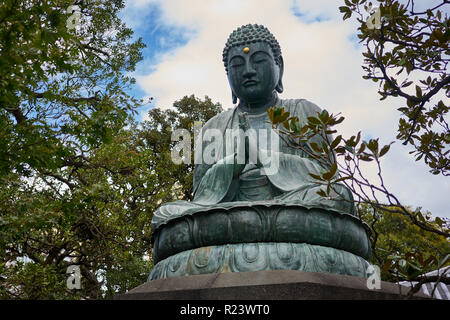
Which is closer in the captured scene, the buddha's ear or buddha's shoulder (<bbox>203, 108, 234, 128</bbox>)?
buddha's shoulder (<bbox>203, 108, 234, 128</bbox>)

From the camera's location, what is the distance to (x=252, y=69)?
18.2 ft

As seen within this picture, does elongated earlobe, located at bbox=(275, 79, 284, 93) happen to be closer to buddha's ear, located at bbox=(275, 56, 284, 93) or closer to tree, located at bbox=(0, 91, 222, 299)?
buddha's ear, located at bbox=(275, 56, 284, 93)

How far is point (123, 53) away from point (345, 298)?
7700mm

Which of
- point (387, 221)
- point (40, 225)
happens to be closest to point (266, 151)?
point (40, 225)

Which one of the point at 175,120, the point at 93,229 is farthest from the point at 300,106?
the point at 175,120

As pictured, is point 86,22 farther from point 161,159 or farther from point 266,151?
point 266,151

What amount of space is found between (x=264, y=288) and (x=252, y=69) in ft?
9.95

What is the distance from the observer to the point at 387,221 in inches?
621

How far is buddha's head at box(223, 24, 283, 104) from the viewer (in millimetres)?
5582

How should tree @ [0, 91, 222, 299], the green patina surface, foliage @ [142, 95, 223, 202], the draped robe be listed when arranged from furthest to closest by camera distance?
1. foliage @ [142, 95, 223, 202]
2. tree @ [0, 91, 222, 299]
3. the draped robe
4. the green patina surface

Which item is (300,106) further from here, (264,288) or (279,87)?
(264,288)

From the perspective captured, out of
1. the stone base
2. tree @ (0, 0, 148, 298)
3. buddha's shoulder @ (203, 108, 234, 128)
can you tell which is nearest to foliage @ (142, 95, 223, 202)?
tree @ (0, 0, 148, 298)

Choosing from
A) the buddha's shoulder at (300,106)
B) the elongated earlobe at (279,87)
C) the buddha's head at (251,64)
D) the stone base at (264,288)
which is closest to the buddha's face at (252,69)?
the buddha's head at (251,64)

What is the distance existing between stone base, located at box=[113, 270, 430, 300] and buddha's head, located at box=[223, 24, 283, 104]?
2634 mm
